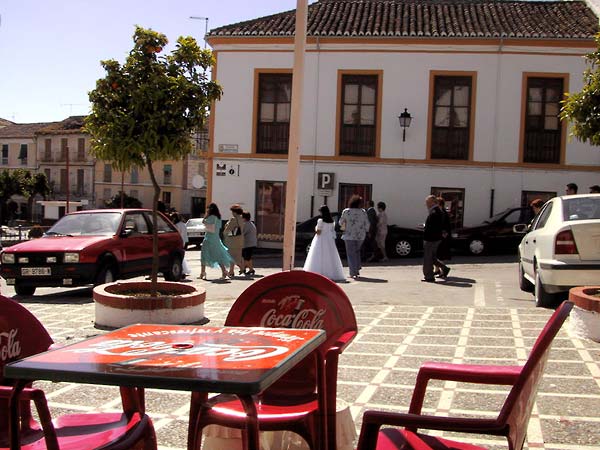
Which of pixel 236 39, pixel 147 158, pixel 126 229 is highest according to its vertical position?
pixel 236 39

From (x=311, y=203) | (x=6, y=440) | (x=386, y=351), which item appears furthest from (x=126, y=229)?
(x=311, y=203)

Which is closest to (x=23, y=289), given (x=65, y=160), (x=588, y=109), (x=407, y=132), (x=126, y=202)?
(x=588, y=109)

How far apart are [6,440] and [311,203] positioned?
23.2 m

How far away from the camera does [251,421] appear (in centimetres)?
235

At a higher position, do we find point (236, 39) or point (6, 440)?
point (236, 39)

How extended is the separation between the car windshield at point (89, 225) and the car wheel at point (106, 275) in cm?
70

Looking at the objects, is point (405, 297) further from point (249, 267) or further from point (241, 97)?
point (241, 97)

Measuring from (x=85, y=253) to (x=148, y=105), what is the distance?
3.85 metres

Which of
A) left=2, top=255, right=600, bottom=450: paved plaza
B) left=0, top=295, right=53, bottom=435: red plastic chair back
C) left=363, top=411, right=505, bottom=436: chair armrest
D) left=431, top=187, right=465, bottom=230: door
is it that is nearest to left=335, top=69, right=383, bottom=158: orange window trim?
left=431, top=187, right=465, bottom=230: door

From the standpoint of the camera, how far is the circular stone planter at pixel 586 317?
273 inches

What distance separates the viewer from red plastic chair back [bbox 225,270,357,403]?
364cm

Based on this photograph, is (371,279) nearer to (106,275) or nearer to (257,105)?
(106,275)

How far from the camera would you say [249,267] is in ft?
53.9

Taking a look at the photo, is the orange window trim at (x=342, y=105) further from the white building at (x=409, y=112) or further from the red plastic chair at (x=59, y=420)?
the red plastic chair at (x=59, y=420)
